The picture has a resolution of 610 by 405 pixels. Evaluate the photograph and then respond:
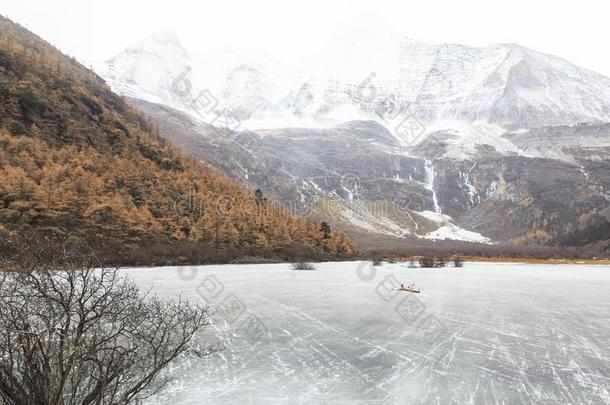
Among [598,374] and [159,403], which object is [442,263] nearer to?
[598,374]

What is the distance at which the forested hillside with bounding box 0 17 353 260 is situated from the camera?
186 ft

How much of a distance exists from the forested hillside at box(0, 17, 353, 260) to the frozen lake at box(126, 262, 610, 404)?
110 feet

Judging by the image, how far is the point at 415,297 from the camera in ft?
113

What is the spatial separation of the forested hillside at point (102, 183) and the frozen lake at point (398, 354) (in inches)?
1321

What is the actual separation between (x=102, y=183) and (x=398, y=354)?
61.1 meters

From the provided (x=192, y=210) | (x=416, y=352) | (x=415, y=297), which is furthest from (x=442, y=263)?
(x=416, y=352)

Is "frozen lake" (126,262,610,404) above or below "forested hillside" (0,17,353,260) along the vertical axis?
below

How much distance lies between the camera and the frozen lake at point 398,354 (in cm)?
1233

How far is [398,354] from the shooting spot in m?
16.6

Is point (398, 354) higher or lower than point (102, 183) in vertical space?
lower

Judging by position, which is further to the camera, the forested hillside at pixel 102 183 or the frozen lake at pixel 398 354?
the forested hillside at pixel 102 183

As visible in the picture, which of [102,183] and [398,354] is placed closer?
[398,354]

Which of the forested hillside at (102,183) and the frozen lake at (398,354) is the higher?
the forested hillside at (102,183)

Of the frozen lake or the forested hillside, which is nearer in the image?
the frozen lake
